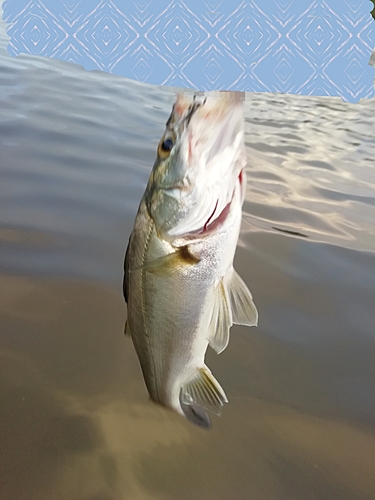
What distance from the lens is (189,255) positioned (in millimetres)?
1330

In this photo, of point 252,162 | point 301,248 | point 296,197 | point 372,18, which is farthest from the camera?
point 252,162

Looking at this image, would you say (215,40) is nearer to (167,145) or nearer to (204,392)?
(167,145)

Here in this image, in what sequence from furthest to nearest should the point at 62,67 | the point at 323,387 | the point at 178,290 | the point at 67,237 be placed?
the point at 62,67, the point at 67,237, the point at 323,387, the point at 178,290

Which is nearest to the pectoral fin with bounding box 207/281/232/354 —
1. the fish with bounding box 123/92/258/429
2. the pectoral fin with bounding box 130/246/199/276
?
the fish with bounding box 123/92/258/429

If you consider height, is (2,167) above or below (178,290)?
above

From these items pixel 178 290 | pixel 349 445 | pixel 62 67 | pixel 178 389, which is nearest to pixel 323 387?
pixel 349 445

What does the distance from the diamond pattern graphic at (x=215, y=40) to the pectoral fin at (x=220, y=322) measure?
720 mm

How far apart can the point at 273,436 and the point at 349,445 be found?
1.05 ft

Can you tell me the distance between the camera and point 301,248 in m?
3.26

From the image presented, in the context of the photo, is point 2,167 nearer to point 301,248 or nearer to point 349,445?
point 301,248

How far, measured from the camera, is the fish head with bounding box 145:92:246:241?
42.8 inches

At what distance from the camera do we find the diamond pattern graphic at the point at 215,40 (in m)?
0.82

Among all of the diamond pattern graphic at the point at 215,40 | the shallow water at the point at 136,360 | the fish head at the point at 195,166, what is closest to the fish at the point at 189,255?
the fish head at the point at 195,166

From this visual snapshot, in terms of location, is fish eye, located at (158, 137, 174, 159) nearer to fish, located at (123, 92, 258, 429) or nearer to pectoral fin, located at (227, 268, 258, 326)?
fish, located at (123, 92, 258, 429)
